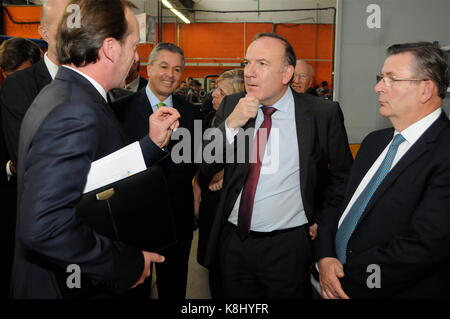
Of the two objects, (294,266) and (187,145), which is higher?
(187,145)

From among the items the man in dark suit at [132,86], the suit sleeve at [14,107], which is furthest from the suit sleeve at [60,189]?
the man in dark suit at [132,86]

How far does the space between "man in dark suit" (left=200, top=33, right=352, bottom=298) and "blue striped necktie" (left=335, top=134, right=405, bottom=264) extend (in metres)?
0.27

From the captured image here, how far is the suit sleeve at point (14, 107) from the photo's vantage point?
1767mm

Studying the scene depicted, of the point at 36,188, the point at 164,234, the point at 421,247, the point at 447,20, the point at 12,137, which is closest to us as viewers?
the point at 36,188

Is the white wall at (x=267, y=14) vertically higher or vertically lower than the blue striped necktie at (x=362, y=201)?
higher

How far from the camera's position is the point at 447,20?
376 centimetres

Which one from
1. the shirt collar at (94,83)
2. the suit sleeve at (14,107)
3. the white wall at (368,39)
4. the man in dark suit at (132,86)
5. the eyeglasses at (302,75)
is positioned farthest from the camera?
the eyeglasses at (302,75)

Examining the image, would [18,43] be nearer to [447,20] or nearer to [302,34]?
[447,20]

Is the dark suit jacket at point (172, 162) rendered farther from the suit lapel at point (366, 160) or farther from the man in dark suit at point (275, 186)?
the suit lapel at point (366, 160)

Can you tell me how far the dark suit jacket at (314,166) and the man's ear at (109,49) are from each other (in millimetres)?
767

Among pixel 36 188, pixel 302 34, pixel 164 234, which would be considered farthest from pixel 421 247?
pixel 302 34

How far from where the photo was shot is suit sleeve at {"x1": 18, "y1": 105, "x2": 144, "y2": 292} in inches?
38.4

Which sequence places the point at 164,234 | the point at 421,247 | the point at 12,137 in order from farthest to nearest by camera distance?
the point at 12,137, the point at 421,247, the point at 164,234

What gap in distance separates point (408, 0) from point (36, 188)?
414 centimetres
